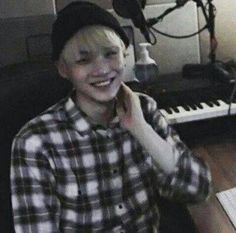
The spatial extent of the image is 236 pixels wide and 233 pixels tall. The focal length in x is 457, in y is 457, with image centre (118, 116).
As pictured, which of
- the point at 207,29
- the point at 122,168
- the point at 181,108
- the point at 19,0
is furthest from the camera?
the point at 207,29

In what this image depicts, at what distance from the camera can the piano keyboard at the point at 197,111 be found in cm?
171

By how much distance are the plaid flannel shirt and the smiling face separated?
9 cm

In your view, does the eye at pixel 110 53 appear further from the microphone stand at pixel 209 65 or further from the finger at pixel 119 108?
the microphone stand at pixel 209 65

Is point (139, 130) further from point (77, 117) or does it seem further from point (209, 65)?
point (209, 65)

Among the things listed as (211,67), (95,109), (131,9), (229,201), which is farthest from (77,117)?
(211,67)

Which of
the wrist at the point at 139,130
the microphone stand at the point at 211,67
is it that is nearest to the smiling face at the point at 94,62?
the wrist at the point at 139,130

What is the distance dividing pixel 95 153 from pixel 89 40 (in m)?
0.31

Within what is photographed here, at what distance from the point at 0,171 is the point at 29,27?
0.89 m

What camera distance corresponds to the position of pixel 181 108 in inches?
69.9

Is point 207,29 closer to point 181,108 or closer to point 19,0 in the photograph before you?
point 181,108

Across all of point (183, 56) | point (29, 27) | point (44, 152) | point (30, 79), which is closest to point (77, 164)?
point (44, 152)

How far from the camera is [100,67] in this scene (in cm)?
118

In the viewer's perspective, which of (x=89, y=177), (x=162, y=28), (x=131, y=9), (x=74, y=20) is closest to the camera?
(x=74, y=20)

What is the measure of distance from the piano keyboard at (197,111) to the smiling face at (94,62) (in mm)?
545
